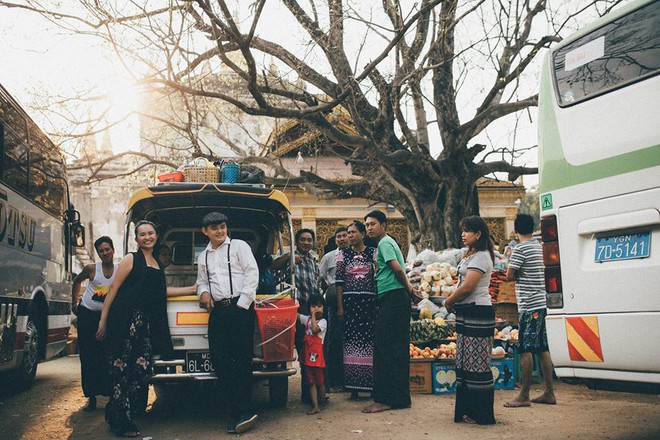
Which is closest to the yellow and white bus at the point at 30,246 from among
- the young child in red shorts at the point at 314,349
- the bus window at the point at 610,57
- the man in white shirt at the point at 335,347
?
the young child in red shorts at the point at 314,349

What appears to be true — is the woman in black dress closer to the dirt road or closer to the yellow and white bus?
the dirt road

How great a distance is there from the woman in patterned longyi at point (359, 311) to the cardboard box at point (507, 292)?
3.09 meters

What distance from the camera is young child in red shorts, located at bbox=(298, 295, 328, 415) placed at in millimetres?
7691

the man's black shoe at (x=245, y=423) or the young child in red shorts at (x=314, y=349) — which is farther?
the young child in red shorts at (x=314, y=349)

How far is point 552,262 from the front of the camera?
203 inches

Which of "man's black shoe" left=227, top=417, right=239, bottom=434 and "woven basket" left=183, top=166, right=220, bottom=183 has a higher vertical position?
"woven basket" left=183, top=166, right=220, bottom=183

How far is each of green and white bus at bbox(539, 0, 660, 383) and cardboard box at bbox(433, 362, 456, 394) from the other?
3.73 m

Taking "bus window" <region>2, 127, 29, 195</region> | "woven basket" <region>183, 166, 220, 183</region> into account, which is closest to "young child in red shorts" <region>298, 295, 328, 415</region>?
"woven basket" <region>183, 166, 220, 183</region>

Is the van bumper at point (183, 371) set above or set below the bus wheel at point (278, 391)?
above

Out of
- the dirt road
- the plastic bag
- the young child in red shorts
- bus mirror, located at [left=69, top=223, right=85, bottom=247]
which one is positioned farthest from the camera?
bus mirror, located at [left=69, top=223, right=85, bottom=247]

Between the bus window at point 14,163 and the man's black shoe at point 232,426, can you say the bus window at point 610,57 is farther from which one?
the bus window at point 14,163

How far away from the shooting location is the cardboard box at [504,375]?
348 inches

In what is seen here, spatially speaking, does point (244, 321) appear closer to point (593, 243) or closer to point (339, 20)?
point (593, 243)

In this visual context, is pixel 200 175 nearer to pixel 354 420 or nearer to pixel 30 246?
pixel 30 246
